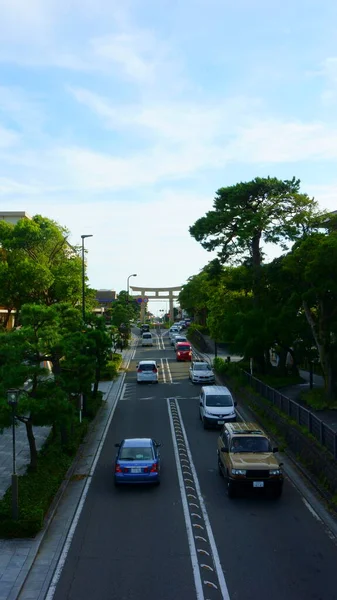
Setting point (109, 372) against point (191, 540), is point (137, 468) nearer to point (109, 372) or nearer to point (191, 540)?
point (191, 540)

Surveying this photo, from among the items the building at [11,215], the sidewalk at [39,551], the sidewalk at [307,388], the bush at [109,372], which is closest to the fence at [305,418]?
the sidewalk at [307,388]

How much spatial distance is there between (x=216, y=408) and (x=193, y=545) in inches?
596

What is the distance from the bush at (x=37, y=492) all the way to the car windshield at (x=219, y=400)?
795 centimetres

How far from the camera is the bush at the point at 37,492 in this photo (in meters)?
14.3

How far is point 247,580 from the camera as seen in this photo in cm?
1168

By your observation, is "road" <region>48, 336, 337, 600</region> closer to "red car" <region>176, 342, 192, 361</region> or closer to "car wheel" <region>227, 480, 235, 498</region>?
"car wheel" <region>227, 480, 235, 498</region>

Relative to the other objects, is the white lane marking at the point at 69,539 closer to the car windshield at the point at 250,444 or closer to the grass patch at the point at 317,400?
the car windshield at the point at 250,444

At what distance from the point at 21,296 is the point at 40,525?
3124 cm

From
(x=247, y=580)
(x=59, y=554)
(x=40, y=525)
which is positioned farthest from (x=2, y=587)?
(x=247, y=580)

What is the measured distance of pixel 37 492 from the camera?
55.4ft

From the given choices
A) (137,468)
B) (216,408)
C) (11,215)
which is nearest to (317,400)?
(216,408)

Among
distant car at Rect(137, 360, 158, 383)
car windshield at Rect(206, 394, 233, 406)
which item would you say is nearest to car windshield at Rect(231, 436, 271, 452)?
car windshield at Rect(206, 394, 233, 406)

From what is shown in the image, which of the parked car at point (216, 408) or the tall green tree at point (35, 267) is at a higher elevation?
the tall green tree at point (35, 267)

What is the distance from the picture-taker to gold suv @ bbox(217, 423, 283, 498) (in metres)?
16.9
